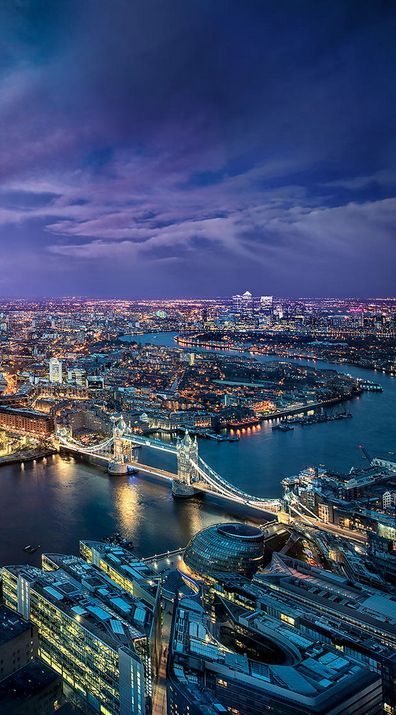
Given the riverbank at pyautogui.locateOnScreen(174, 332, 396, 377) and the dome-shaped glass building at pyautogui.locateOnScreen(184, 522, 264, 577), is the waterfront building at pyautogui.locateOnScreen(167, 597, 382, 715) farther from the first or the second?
the riverbank at pyautogui.locateOnScreen(174, 332, 396, 377)

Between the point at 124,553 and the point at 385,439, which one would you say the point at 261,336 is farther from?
the point at 124,553

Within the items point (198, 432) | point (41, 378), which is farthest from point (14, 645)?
point (41, 378)

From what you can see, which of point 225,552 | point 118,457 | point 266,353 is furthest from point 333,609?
point 266,353

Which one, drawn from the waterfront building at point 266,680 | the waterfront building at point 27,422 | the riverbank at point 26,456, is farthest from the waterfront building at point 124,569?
the waterfront building at point 27,422

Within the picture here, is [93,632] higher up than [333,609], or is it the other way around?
[93,632]

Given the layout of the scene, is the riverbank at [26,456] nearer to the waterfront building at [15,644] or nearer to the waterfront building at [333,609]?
the waterfront building at [333,609]

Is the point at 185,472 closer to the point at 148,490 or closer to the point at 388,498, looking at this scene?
the point at 148,490

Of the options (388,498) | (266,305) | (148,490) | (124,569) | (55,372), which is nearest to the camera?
(124,569)

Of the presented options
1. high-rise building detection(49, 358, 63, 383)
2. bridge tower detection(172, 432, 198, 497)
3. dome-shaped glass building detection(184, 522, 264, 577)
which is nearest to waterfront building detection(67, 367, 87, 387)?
high-rise building detection(49, 358, 63, 383)
